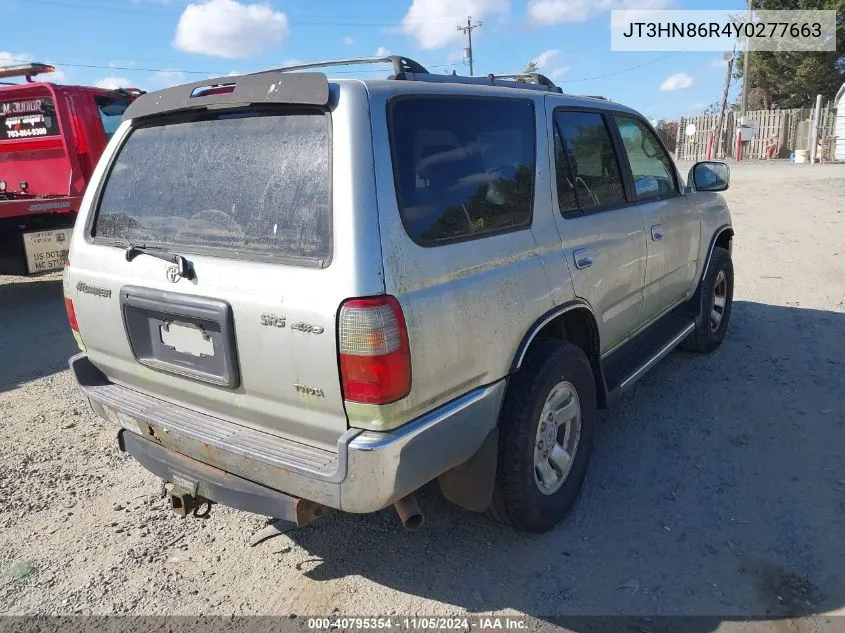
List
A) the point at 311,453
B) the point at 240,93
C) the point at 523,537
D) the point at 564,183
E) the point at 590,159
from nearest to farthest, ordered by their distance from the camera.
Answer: the point at 311,453 < the point at 240,93 < the point at 523,537 < the point at 564,183 < the point at 590,159

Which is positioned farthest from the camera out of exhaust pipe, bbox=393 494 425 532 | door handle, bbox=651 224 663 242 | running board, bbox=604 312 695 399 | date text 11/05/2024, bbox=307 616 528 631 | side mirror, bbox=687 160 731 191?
side mirror, bbox=687 160 731 191

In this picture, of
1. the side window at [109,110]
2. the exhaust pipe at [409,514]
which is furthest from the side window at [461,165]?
the side window at [109,110]

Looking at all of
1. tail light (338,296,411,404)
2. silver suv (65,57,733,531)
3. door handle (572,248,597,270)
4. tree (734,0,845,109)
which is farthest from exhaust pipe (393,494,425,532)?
tree (734,0,845,109)

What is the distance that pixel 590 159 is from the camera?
3.50 m

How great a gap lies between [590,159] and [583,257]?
668mm

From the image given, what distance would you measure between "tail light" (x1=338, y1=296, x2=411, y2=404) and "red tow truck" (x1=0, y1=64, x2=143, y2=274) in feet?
21.3

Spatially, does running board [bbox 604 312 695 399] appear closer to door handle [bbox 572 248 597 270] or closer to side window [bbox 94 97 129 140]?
door handle [bbox 572 248 597 270]

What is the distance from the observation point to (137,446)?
9.39ft

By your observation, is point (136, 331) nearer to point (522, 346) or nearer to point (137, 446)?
point (137, 446)

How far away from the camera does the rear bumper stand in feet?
7.15

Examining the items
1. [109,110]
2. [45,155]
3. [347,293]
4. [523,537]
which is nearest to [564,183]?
[347,293]

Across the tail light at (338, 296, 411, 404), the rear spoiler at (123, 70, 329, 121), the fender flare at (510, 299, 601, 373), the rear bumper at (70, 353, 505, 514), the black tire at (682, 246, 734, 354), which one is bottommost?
the black tire at (682, 246, 734, 354)

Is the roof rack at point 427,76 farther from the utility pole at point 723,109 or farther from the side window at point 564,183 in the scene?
the utility pole at point 723,109

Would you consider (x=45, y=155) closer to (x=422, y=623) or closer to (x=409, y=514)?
(x=409, y=514)
